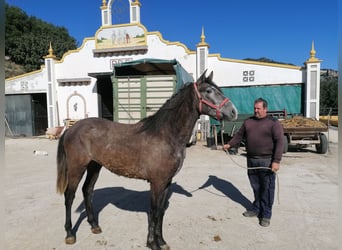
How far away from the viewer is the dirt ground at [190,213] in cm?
285

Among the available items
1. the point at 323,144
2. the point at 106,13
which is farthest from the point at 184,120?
the point at 106,13

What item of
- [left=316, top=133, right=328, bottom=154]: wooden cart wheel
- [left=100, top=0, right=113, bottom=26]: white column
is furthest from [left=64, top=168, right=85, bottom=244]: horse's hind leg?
[left=100, top=0, right=113, bottom=26]: white column

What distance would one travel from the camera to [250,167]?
3.45 meters

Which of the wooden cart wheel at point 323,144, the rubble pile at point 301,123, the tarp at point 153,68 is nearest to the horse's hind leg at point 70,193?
the tarp at point 153,68

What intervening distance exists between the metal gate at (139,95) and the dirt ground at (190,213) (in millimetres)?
3873

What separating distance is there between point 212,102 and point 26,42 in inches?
1206

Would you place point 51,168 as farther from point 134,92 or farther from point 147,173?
point 147,173

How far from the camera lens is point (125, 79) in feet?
31.1

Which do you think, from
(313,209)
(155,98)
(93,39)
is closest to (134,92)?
(155,98)

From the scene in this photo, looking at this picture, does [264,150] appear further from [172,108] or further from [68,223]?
[68,223]

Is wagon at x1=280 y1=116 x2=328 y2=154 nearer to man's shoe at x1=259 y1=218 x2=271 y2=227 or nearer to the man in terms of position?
the man

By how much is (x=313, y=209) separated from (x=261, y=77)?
8.73 metres

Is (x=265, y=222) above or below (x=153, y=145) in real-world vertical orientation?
below

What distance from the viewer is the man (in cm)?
Answer: 318
